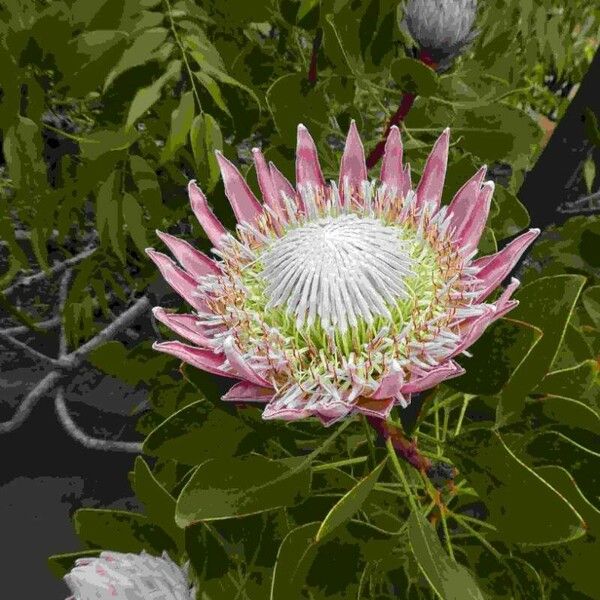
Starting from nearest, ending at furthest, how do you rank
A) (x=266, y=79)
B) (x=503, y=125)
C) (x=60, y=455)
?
1. (x=503, y=125)
2. (x=266, y=79)
3. (x=60, y=455)

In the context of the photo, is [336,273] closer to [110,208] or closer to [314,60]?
[314,60]

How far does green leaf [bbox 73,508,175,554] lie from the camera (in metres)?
0.85

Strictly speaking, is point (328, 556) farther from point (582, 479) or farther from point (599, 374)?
point (599, 374)

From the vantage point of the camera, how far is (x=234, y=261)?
0.76 meters

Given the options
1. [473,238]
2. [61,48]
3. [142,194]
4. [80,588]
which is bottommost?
[80,588]

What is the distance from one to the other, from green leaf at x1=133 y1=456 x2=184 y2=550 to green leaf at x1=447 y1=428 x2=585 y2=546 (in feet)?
1.08

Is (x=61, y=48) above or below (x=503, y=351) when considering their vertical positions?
above

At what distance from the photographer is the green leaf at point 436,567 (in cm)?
60

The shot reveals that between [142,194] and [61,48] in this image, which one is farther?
[142,194]

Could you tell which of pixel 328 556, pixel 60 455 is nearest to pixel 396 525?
pixel 328 556

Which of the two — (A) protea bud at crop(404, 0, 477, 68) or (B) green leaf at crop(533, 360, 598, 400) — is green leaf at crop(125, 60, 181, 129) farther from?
(B) green leaf at crop(533, 360, 598, 400)

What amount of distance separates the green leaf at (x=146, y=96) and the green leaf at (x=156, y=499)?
0.45 m

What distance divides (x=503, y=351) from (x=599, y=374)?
344 millimetres

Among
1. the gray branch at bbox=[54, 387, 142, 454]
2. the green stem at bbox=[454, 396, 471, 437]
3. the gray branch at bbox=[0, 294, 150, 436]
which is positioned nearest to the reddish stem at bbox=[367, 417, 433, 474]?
the green stem at bbox=[454, 396, 471, 437]
